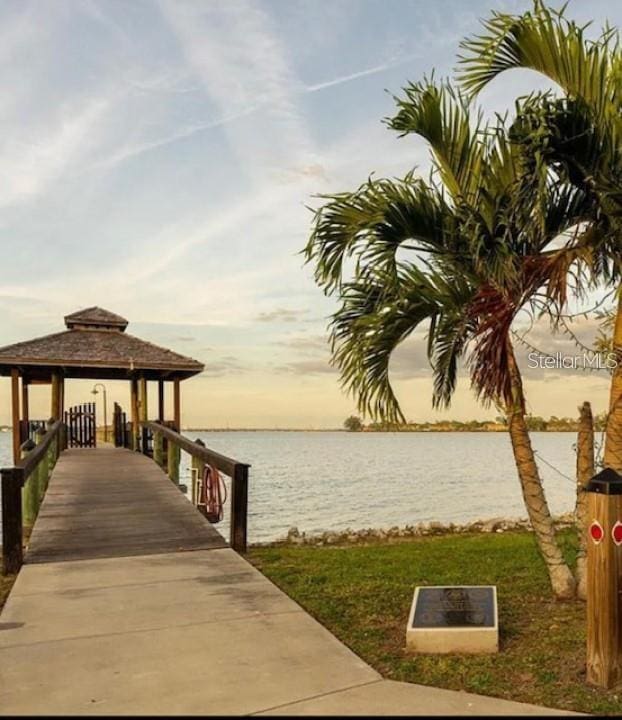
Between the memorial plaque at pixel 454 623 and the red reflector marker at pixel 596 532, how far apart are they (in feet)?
3.00

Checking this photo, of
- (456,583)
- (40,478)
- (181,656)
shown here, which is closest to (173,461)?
(40,478)

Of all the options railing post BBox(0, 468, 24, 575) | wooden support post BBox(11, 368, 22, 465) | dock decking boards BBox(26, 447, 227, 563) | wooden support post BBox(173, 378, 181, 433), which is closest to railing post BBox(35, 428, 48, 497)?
dock decking boards BBox(26, 447, 227, 563)

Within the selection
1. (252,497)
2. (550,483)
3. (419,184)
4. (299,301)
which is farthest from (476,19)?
(550,483)

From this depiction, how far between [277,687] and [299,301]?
28.9 ft

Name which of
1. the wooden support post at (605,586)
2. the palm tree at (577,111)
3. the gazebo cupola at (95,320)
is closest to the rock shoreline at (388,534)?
the palm tree at (577,111)

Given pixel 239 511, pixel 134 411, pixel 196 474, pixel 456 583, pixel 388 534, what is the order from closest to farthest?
pixel 456 583 → pixel 239 511 → pixel 196 474 → pixel 388 534 → pixel 134 411

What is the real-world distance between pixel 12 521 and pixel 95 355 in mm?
10929

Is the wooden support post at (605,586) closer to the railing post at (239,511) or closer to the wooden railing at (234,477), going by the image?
the wooden railing at (234,477)

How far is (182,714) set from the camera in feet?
10.2

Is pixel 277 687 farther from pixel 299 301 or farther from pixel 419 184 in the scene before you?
pixel 299 301

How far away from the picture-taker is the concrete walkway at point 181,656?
3.24m

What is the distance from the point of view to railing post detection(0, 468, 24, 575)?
6473 mm

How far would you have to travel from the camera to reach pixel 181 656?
3.92 m

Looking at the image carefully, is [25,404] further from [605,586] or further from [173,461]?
[605,586]
